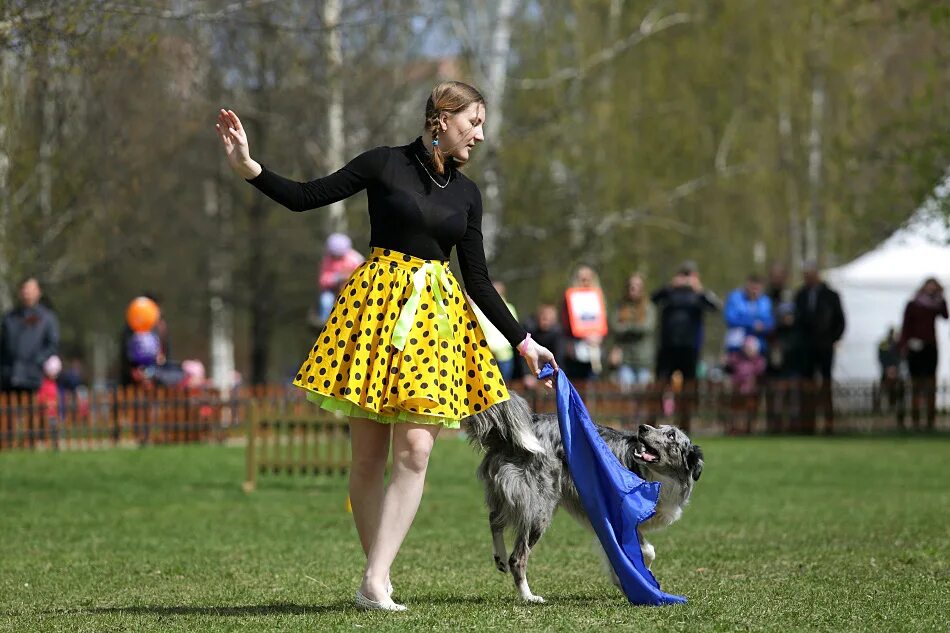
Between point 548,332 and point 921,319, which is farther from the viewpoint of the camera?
point 921,319

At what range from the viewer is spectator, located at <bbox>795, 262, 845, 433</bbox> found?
21.5 metres

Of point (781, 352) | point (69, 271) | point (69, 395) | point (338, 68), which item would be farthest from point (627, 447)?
point (69, 271)

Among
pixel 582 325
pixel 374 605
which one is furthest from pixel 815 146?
pixel 374 605

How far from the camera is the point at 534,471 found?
6938 mm

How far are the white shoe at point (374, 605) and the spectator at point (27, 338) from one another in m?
13.1

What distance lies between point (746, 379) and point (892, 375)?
116 inches

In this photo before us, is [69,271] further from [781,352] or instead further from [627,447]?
[627,447]

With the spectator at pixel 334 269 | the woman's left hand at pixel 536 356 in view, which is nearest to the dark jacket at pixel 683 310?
the spectator at pixel 334 269

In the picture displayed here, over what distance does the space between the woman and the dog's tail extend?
1.13 feet

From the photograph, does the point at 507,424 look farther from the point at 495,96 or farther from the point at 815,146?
the point at 815,146

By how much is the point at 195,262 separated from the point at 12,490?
20062 millimetres

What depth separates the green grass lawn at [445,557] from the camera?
638 cm

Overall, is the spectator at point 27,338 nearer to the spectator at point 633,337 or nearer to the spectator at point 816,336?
the spectator at point 633,337

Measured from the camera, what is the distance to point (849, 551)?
890 centimetres
